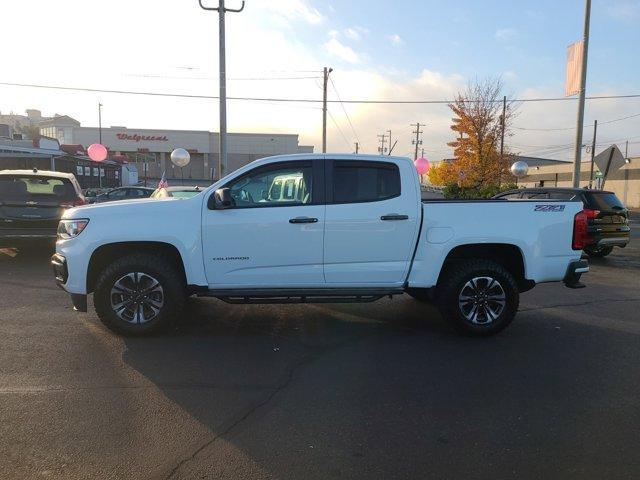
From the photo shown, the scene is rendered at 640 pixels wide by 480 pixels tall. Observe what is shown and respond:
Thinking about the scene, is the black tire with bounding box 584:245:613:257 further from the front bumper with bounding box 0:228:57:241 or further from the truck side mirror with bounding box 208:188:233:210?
the front bumper with bounding box 0:228:57:241

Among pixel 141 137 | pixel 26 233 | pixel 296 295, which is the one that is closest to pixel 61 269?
pixel 296 295

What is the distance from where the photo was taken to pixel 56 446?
10.8 feet

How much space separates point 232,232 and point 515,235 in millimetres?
3066

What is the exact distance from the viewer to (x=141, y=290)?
5.43 m

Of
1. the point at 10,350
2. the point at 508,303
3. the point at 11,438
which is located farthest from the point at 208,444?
the point at 508,303

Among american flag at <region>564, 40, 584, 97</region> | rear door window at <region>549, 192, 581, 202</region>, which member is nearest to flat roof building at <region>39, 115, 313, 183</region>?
american flag at <region>564, 40, 584, 97</region>

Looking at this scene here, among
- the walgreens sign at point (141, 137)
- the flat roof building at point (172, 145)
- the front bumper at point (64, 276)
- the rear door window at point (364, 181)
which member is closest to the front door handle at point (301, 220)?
the rear door window at point (364, 181)

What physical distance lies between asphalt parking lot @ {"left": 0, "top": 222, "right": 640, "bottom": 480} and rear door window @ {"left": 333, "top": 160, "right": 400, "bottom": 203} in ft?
5.08

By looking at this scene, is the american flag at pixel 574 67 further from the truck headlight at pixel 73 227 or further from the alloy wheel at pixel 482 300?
the truck headlight at pixel 73 227

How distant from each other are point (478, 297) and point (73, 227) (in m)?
4.44

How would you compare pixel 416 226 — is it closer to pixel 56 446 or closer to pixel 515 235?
pixel 515 235

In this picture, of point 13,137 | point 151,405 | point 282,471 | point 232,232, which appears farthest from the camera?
point 13,137

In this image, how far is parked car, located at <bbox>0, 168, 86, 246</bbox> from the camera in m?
9.81

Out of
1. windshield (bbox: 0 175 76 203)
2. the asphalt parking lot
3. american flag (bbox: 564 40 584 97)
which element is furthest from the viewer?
american flag (bbox: 564 40 584 97)
